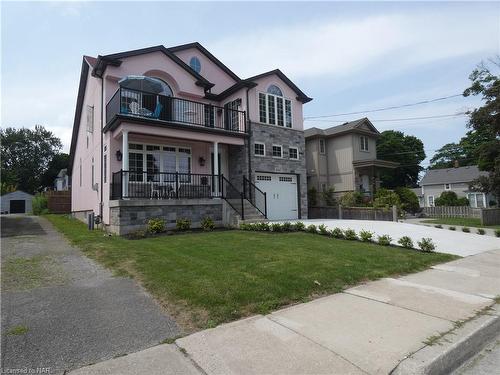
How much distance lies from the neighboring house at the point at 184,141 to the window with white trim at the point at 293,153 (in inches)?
2.2

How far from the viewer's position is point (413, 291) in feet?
17.3

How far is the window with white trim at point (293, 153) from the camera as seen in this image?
1799 cm

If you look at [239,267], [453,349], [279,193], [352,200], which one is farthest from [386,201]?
[453,349]

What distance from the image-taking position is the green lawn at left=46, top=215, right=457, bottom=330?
4.40 m

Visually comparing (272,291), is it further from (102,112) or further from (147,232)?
(102,112)

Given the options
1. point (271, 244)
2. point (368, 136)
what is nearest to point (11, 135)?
point (368, 136)

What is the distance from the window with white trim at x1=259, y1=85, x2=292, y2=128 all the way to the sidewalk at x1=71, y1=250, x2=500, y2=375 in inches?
516

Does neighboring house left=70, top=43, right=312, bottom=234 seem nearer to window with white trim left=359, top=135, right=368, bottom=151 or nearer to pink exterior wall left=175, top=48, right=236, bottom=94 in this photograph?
pink exterior wall left=175, top=48, right=236, bottom=94

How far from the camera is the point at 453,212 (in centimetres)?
2542

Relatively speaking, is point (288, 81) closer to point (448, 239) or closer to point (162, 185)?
point (162, 185)

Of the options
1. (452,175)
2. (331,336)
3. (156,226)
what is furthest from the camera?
(452,175)

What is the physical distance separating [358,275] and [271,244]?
126 inches

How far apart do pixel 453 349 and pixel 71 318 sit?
422cm

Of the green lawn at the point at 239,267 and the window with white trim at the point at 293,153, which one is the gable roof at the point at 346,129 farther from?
the green lawn at the point at 239,267
